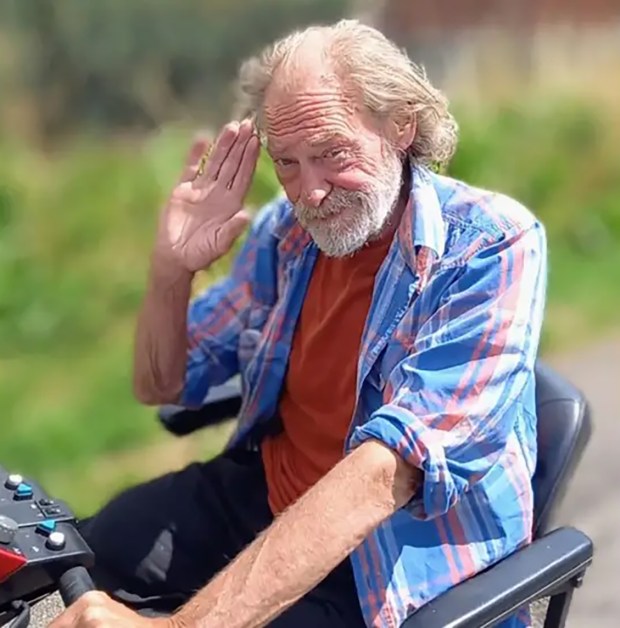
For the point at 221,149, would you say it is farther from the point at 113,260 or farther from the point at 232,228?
the point at 113,260

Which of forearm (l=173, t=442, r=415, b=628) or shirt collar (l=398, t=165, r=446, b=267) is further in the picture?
shirt collar (l=398, t=165, r=446, b=267)

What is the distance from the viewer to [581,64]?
22.8ft

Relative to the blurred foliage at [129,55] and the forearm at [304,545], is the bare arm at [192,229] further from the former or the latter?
the blurred foliage at [129,55]

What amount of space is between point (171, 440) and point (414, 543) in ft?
7.22

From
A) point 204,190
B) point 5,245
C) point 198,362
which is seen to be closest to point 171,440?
point 5,245

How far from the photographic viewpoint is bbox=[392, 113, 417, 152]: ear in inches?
77.4

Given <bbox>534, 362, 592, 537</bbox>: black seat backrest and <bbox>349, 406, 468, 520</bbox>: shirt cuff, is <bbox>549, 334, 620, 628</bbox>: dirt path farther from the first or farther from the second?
<bbox>349, 406, 468, 520</bbox>: shirt cuff

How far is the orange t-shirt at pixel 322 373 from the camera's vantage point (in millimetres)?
2082

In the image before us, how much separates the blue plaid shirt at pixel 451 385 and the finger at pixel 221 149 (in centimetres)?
36

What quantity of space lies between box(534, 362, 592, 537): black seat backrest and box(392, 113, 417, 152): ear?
49 cm

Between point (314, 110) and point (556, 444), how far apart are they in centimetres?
67

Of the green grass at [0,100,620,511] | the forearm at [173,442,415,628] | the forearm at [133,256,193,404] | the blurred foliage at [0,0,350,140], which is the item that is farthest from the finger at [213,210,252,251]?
the blurred foliage at [0,0,350,140]

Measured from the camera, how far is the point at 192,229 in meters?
2.19

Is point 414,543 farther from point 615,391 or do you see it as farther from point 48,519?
point 615,391
